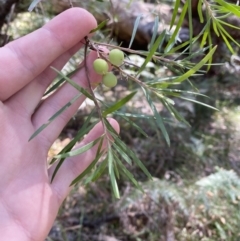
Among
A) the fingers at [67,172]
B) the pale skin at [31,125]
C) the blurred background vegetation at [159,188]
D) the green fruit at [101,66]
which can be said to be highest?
the green fruit at [101,66]

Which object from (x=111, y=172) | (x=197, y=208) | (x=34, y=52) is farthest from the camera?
(x=197, y=208)

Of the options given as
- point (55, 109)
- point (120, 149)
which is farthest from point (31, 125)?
point (120, 149)

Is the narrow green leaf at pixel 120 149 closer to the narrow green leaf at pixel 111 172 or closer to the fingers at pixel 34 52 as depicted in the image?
the narrow green leaf at pixel 111 172

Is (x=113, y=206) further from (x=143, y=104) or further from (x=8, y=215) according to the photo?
(x=8, y=215)

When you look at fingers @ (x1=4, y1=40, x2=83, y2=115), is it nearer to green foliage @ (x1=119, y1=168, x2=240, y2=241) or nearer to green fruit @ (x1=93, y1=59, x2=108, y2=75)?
green fruit @ (x1=93, y1=59, x2=108, y2=75)

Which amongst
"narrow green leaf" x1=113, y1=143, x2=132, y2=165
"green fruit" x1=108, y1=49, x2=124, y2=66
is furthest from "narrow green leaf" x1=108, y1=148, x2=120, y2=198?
"green fruit" x1=108, y1=49, x2=124, y2=66

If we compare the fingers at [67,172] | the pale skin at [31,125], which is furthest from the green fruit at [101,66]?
the fingers at [67,172]

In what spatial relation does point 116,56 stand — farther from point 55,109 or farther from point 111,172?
point 55,109

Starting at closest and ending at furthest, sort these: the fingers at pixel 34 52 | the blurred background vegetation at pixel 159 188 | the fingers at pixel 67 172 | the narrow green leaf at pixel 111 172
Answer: the narrow green leaf at pixel 111 172
the fingers at pixel 34 52
the fingers at pixel 67 172
the blurred background vegetation at pixel 159 188
